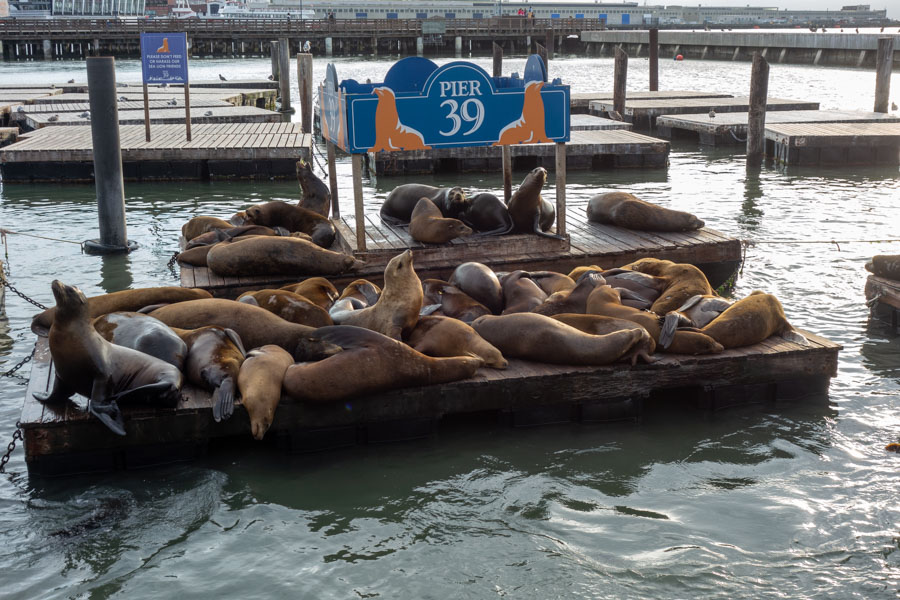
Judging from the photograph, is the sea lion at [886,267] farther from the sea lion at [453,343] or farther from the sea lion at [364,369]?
the sea lion at [364,369]

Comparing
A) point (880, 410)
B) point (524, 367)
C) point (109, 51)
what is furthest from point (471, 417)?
point (109, 51)

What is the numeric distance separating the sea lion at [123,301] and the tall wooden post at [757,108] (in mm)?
12135

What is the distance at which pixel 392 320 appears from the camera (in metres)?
5.88

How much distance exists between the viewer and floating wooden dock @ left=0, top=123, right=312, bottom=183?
15.0 meters

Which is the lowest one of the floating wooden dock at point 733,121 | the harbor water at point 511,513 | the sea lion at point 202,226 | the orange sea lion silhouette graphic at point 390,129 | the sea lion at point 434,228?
the harbor water at point 511,513

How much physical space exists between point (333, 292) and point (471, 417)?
1.70 meters

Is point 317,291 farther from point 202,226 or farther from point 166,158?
point 166,158

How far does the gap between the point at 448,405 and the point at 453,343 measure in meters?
0.43

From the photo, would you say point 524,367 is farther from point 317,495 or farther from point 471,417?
point 317,495

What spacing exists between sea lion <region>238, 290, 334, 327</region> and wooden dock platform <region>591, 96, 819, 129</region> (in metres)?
17.7

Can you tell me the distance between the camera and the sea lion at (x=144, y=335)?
5.43 meters

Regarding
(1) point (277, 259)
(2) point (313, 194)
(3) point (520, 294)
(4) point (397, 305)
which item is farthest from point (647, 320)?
(2) point (313, 194)

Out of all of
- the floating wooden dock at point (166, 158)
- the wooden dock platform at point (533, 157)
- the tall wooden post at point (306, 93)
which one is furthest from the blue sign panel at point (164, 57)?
the tall wooden post at point (306, 93)

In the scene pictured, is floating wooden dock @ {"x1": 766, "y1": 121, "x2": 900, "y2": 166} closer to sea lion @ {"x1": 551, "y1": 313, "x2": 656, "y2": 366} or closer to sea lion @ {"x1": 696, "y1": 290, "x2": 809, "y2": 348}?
sea lion @ {"x1": 696, "y1": 290, "x2": 809, "y2": 348}
